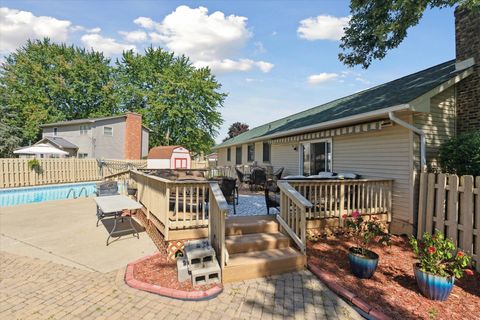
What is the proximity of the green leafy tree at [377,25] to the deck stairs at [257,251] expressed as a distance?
20.7 feet

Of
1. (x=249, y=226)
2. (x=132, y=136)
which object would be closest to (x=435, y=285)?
(x=249, y=226)

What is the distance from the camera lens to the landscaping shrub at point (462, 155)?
4996 millimetres

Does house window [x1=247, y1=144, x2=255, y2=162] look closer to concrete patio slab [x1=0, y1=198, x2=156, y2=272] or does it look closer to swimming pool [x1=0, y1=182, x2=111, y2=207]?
swimming pool [x1=0, y1=182, x2=111, y2=207]

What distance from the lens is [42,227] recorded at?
258 inches

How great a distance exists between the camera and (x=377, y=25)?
7.27 m

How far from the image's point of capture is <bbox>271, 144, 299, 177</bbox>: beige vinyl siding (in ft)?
35.5

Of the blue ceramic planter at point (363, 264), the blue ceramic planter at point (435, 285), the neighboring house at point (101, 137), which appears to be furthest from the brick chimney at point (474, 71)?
the neighboring house at point (101, 137)

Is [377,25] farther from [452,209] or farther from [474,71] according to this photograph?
[452,209]

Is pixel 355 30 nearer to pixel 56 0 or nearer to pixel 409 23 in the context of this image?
pixel 409 23

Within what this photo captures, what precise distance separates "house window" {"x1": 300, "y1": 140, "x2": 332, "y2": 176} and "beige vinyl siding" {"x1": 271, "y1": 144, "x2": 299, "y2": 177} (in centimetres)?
55

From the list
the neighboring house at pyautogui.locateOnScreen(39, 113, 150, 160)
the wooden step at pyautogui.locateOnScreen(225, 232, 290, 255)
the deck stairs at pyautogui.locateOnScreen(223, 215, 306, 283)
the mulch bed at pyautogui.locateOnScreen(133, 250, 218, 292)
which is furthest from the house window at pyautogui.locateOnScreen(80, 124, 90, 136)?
the wooden step at pyautogui.locateOnScreen(225, 232, 290, 255)

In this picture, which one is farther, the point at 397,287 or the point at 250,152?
the point at 250,152

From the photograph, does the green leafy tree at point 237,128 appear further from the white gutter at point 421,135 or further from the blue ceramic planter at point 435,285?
the blue ceramic planter at point 435,285

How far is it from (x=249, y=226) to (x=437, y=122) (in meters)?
5.46
